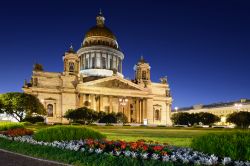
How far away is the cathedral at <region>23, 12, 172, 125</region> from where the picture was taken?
86.5 m

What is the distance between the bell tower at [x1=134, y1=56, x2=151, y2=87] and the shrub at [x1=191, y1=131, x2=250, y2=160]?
8915 centimetres

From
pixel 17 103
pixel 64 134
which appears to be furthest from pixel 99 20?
pixel 64 134

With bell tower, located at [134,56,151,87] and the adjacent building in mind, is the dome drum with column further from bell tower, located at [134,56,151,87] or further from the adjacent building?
the adjacent building

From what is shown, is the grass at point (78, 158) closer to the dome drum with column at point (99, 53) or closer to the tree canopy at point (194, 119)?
the tree canopy at point (194, 119)

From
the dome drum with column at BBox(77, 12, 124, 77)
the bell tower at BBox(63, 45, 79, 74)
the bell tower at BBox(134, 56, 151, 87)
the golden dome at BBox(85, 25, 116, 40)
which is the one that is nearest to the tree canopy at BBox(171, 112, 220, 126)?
the bell tower at BBox(134, 56, 151, 87)

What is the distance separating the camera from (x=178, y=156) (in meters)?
10.0

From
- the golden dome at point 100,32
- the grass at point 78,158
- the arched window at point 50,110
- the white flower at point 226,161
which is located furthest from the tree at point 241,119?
the white flower at point 226,161

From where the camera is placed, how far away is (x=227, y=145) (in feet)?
33.0

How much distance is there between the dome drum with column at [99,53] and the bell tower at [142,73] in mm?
9838

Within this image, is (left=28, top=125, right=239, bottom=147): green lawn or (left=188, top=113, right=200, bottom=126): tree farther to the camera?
(left=188, top=113, right=200, bottom=126): tree

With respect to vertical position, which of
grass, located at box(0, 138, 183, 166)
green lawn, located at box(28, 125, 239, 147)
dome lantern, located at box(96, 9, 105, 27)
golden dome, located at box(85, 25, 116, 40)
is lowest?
green lawn, located at box(28, 125, 239, 147)

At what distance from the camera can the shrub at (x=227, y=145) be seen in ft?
31.6

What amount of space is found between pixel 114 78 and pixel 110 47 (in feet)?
70.2

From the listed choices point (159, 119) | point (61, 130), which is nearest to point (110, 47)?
point (159, 119)
